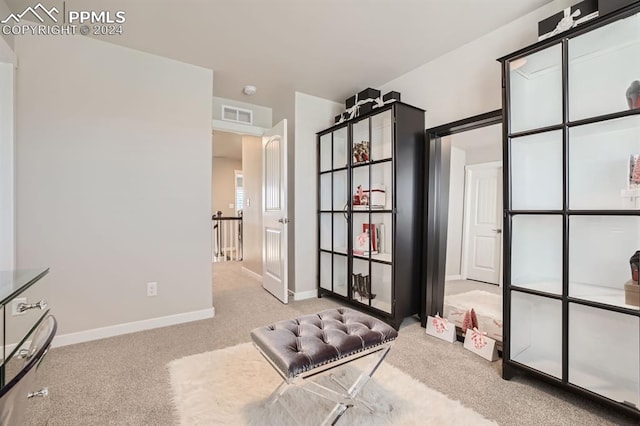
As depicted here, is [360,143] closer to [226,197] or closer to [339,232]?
[339,232]

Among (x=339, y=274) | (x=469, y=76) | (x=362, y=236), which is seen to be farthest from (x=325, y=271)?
(x=469, y=76)

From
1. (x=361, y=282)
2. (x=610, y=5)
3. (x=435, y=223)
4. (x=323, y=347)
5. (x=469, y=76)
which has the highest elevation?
(x=469, y=76)

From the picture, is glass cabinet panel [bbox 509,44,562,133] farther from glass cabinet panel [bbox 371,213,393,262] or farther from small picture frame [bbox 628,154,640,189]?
glass cabinet panel [bbox 371,213,393,262]

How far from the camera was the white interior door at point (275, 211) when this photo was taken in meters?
3.29

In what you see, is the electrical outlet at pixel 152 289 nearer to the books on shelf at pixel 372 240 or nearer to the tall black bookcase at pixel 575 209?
the books on shelf at pixel 372 240

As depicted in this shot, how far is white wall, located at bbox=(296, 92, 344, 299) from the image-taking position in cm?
355

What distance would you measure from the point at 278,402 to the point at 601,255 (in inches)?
76.7

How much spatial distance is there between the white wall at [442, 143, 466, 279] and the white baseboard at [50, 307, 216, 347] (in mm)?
2338

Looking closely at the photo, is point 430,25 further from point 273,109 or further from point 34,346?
point 34,346

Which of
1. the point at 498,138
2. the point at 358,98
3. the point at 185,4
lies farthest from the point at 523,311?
the point at 185,4

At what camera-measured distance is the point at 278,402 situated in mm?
1592

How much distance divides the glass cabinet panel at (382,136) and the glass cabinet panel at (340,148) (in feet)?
1.51

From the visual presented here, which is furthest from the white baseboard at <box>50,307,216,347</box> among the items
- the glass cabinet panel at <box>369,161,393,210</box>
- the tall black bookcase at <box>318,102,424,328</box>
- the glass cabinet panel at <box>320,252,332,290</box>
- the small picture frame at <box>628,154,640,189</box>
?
the small picture frame at <box>628,154,640,189</box>

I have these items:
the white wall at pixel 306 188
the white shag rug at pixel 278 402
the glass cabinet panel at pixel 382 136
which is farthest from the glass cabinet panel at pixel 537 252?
the white wall at pixel 306 188
